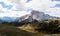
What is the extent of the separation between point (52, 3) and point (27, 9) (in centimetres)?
29

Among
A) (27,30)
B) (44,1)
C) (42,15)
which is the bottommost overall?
(27,30)

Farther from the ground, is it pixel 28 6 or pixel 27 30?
pixel 28 6

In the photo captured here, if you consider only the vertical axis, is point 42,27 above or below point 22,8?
below

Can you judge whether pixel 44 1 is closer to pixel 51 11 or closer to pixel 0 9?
pixel 51 11

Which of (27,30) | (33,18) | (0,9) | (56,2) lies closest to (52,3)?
(56,2)

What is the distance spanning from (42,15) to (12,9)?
35 cm

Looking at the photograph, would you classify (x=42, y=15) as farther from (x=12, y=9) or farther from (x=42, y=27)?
(x=12, y=9)

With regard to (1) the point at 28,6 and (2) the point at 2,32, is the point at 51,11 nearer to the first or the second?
(1) the point at 28,6

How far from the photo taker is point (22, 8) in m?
2.35

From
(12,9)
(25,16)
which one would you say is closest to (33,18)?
(25,16)

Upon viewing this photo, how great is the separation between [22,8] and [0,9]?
25cm

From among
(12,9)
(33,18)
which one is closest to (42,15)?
(33,18)

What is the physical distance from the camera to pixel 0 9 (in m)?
2.36

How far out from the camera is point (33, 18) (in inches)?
92.2
